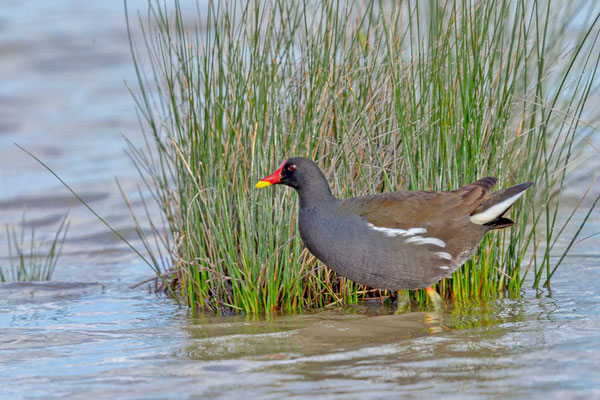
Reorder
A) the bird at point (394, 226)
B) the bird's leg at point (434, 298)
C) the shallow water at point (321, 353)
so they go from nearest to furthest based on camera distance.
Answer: the shallow water at point (321, 353), the bird at point (394, 226), the bird's leg at point (434, 298)

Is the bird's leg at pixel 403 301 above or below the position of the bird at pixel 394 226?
below

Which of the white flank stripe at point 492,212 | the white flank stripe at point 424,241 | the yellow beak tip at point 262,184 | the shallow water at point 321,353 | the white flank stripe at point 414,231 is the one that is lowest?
the shallow water at point 321,353

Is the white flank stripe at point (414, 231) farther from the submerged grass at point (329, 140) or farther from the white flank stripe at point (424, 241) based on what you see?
the submerged grass at point (329, 140)

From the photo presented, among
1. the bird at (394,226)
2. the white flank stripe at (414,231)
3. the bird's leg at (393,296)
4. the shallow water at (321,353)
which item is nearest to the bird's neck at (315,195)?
the bird at (394,226)

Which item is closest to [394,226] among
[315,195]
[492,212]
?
[315,195]

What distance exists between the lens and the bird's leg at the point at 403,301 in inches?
193

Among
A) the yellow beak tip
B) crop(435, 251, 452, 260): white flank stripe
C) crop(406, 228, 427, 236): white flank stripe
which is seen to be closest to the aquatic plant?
the yellow beak tip

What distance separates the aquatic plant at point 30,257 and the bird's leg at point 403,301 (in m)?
2.78

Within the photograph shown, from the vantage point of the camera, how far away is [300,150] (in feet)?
16.5

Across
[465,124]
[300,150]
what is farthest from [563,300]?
[300,150]

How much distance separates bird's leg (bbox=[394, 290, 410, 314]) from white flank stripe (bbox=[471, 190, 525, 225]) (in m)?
0.60

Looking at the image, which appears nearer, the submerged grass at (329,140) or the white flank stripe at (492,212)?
the white flank stripe at (492,212)

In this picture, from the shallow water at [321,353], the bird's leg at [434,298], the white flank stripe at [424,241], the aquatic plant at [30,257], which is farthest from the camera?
the aquatic plant at [30,257]

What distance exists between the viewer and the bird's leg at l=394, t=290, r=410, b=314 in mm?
4910
